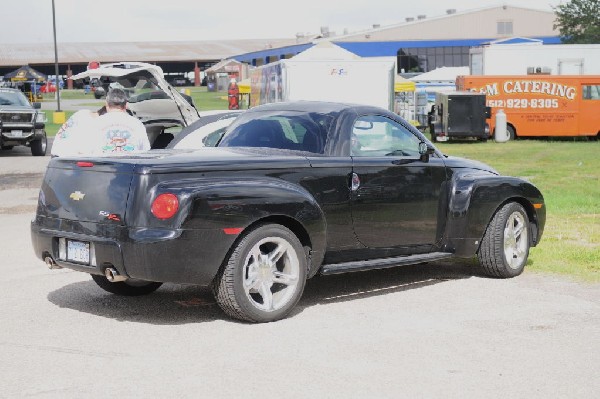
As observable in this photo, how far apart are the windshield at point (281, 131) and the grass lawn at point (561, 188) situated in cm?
272

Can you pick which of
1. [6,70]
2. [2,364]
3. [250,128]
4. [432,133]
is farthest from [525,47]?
[6,70]

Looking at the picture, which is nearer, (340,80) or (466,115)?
(340,80)

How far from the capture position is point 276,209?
263 inches

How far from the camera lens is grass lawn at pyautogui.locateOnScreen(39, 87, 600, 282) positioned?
367 inches

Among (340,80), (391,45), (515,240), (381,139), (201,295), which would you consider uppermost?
(391,45)

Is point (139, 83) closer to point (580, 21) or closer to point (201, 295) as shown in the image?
point (201, 295)

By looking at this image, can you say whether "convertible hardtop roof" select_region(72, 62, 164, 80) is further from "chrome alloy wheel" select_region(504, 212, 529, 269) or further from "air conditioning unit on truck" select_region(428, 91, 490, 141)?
"air conditioning unit on truck" select_region(428, 91, 490, 141)

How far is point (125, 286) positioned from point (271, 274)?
1.47 metres

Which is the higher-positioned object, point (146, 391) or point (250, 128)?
point (250, 128)

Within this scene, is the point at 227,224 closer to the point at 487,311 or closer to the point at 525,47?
the point at 487,311

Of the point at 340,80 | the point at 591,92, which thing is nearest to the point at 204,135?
the point at 340,80

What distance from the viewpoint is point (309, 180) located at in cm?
703

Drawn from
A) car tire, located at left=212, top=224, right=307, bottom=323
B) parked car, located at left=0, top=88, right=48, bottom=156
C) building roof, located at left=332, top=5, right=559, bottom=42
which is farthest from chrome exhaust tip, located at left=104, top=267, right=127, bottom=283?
building roof, located at left=332, top=5, right=559, bottom=42

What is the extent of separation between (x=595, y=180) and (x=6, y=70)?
382ft
